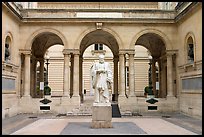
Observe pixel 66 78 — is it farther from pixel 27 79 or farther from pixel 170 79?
pixel 170 79

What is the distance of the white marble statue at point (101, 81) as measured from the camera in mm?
12648

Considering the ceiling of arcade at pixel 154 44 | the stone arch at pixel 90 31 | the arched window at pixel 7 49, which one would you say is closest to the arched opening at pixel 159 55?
the ceiling of arcade at pixel 154 44

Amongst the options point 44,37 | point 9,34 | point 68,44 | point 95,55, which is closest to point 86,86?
point 95,55

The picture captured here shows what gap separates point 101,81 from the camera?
500 inches

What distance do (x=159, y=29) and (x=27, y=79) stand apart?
11.0 metres

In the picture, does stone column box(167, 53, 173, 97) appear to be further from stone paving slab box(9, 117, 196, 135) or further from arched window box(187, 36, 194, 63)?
stone paving slab box(9, 117, 196, 135)

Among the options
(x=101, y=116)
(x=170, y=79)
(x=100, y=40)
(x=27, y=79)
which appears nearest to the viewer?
(x=101, y=116)

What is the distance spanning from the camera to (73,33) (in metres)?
21.2

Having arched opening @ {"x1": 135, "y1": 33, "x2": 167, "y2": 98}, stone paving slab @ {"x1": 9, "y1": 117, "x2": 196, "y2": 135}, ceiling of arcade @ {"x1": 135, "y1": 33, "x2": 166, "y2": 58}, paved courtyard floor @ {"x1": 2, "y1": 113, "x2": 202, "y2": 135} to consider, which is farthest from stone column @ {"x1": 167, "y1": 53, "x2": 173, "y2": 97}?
stone paving slab @ {"x1": 9, "y1": 117, "x2": 196, "y2": 135}

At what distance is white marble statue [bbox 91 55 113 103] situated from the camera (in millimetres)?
12648

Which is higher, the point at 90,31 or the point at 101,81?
Answer: the point at 90,31

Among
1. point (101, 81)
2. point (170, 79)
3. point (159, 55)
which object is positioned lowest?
point (101, 81)

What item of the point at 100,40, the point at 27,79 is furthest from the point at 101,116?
the point at 100,40

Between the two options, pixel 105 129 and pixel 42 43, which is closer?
pixel 105 129
